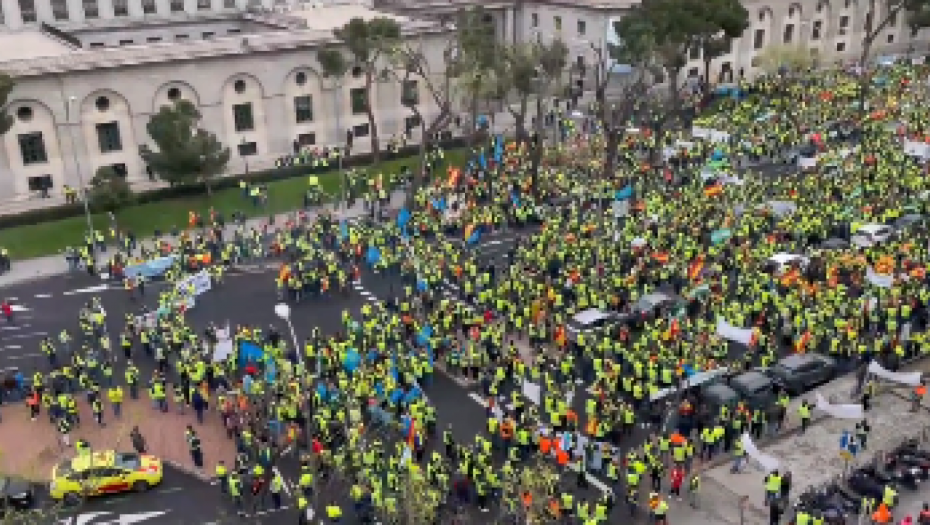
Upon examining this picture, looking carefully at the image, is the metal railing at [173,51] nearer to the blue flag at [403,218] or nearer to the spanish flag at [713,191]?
the blue flag at [403,218]

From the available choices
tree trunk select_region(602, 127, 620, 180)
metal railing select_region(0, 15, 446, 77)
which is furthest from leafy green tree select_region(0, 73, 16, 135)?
tree trunk select_region(602, 127, 620, 180)

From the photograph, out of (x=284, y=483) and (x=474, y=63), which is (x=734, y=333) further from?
(x=474, y=63)

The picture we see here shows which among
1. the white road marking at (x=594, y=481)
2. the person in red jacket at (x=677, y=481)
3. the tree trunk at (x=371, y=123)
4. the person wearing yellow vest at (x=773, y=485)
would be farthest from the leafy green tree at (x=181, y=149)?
the person wearing yellow vest at (x=773, y=485)

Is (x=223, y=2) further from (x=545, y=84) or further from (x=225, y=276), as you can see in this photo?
(x=225, y=276)

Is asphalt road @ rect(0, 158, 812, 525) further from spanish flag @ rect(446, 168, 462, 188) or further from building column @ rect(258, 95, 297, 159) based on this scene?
building column @ rect(258, 95, 297, 159)

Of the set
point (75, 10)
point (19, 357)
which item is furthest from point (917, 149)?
point (75, 10)

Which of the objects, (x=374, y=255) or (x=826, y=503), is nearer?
(x=826, y=503)
